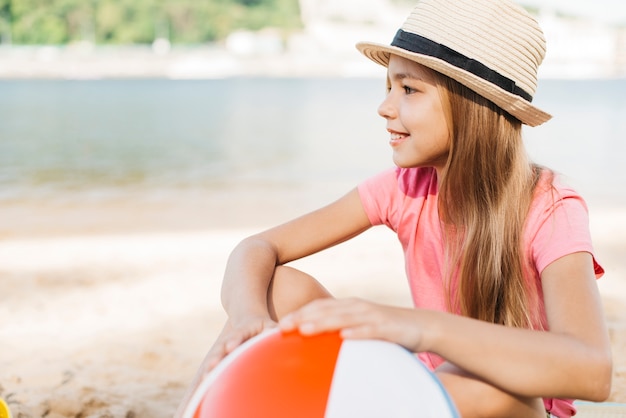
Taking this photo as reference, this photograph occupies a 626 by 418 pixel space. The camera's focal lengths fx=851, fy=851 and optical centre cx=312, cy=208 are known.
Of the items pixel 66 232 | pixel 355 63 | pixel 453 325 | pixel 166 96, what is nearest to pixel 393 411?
pixel 453 325

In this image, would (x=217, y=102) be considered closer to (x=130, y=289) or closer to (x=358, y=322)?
(x=130, y=289)

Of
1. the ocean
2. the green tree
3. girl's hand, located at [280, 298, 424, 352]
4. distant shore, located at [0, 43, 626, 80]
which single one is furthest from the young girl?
the green tree

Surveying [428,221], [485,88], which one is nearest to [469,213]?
[428,221]

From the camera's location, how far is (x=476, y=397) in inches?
63.6

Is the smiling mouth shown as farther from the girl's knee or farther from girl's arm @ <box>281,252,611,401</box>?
girl's arm @ <box>281,252,611,401</box>

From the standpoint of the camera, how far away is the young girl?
179cm

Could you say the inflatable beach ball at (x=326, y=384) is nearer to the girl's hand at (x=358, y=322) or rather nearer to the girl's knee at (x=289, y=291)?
the girl's hand at (x=358, y=322)

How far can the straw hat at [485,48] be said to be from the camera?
1964 millimetres

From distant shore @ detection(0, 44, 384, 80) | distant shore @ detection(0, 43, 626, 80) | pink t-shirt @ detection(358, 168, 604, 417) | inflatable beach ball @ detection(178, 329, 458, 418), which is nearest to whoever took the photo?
inflatable beach ball @ detection(178, 329, 458, 418)

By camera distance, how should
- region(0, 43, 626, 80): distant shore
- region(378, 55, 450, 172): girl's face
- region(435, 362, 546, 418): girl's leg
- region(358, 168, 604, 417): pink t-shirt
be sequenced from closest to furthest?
region(435, 362, 546, 418): girl's leg < region(358, 168, 604, 417): pink t-shirt < region(378, 55, 450, 172): girl's face < region(0, 43, 626, 80): distant shore

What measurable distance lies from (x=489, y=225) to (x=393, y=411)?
74 centimetres

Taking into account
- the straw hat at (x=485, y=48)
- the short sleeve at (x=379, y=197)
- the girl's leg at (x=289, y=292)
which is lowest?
the girl's leg at (x=289, y=292)

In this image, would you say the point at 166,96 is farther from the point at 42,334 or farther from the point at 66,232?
the point at 42,334

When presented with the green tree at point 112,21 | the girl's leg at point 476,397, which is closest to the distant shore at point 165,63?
the green tree at point 112,21
